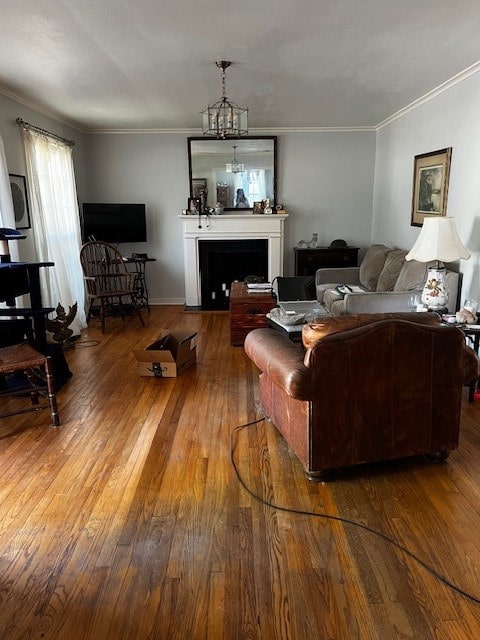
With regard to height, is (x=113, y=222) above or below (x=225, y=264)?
above

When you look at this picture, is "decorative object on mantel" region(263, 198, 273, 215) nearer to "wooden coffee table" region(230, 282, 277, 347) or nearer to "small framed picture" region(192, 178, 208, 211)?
"small framed picture" region(192, 178, 208, 211)

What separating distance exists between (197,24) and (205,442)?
236cm

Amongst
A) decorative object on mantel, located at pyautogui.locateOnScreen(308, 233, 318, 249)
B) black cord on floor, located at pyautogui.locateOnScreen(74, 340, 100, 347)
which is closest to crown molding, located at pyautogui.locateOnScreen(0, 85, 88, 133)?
black cord on floor, located at pyautogui.locateOnScreen(74, 340, 100, 347)

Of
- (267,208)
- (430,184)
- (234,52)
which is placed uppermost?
(234,52)

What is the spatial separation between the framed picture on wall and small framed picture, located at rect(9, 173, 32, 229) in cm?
386

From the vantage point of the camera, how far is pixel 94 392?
11.6 ft

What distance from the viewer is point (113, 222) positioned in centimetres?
609

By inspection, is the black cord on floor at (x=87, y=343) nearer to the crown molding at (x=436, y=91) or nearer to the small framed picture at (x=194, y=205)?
the small framed picture at (x=194, y=205)

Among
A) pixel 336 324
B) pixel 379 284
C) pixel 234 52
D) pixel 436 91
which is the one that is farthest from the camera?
pixel 379 284

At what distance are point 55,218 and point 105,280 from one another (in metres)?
1.12

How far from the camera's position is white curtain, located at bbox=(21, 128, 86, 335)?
446 cm

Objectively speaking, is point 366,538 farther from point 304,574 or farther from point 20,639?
point 20,639

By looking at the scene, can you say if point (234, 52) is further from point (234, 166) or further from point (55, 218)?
point (234, 166)

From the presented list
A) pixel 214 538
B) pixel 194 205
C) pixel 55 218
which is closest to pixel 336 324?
pixel 214 538
